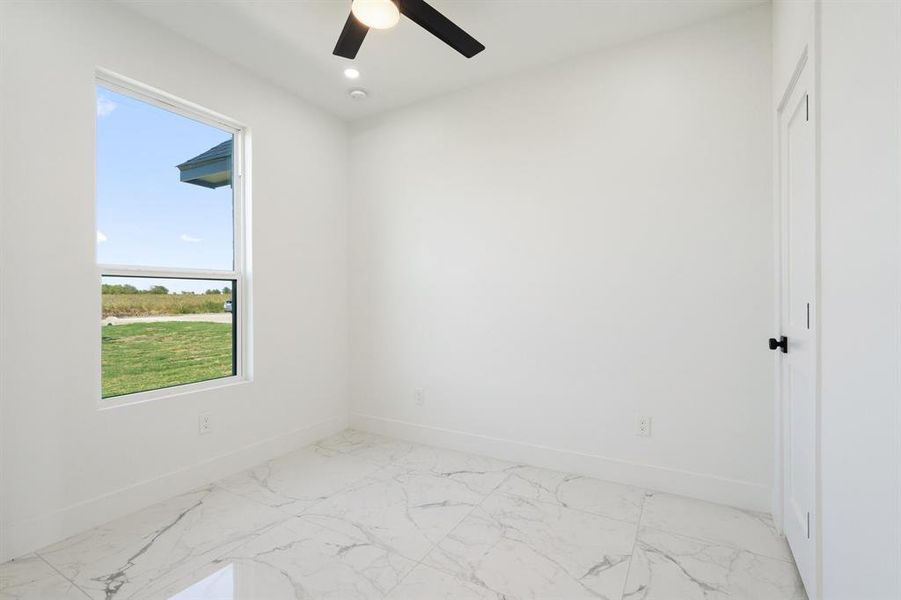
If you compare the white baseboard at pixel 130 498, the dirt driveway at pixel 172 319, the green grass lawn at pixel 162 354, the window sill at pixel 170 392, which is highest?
the dirt driveway at pixel 172 319

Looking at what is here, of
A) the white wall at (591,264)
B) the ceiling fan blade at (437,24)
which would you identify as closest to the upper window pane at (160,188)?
the white wall at (591,264)

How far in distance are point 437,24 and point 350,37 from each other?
432mm

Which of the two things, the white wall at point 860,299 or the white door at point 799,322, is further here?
the white door at point 799,322

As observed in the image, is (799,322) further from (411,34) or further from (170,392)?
(170,392)

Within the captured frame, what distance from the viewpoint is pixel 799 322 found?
177cm

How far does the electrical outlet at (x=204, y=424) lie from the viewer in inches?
105

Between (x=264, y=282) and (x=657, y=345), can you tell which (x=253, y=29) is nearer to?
(x=264, y=282)

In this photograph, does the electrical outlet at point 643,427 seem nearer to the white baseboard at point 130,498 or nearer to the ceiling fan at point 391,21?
the ceiling fan at point 391,21

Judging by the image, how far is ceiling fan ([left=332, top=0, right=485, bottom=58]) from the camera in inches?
75.1

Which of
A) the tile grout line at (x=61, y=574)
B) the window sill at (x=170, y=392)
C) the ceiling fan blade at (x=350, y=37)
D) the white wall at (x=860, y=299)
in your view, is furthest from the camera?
the window sill at (x=170, y=392)

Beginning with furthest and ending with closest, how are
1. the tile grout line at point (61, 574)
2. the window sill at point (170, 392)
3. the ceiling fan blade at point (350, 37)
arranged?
the window sill at point (170, 392) < the ceiling fan blade at point (350, 37) < the tile grout line at point (61, 574)

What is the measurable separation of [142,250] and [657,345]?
9.99 ft

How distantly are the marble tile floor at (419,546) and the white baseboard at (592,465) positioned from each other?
69 mm

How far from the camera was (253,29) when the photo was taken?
2.52 meters
